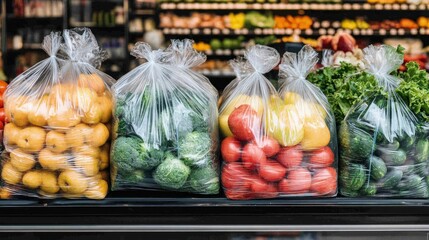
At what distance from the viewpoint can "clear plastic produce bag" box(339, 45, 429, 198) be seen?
1.78m

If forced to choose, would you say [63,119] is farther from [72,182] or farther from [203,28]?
[203,28]

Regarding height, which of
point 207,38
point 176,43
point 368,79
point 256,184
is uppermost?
point 207,38

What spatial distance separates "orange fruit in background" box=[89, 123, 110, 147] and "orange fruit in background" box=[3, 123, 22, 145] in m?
0.24

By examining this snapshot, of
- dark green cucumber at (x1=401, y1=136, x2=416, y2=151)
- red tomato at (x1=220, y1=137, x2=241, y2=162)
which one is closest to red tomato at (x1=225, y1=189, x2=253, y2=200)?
red tomato at (x1=220, y1=137, x2=241, y2=162)

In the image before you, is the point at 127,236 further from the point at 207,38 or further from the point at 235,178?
the point at 207,38

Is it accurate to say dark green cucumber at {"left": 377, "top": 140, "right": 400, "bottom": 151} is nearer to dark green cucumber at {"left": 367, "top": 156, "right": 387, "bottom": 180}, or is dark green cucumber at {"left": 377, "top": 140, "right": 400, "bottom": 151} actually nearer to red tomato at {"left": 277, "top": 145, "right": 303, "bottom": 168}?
dark green cucumber at {"left": 367, "top": 156, "right": 387, "bottom": 180}

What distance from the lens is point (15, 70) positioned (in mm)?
6891

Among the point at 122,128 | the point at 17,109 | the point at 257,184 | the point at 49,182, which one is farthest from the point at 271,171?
the point at 17,109

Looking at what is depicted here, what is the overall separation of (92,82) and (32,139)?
11.1 inches

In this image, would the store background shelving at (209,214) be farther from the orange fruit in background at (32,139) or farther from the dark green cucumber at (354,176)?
the orange fruit in background at (32,139)

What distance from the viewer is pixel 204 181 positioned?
1.79 metres

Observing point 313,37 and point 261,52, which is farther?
point 313,37

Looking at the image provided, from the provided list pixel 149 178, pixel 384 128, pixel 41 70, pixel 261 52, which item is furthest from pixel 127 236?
pixel 384 128

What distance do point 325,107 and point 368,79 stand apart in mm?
189
